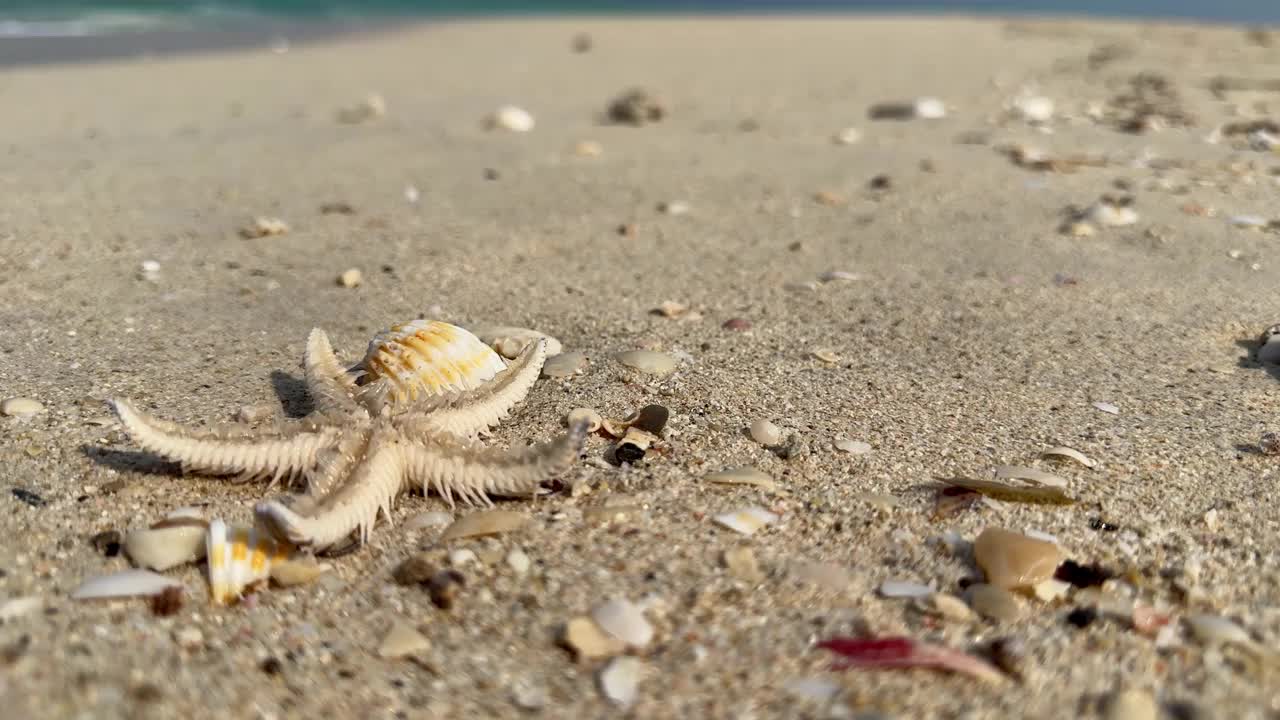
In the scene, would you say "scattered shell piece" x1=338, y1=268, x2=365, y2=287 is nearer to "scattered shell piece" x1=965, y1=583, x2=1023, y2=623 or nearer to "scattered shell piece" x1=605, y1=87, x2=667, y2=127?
"scattered shell piece" x1=965, y1=583, x2=1023, y2=623

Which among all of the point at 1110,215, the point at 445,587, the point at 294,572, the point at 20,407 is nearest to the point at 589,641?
the point at 445,587

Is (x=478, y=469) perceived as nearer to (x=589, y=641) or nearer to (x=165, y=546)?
(x=589, y=641)

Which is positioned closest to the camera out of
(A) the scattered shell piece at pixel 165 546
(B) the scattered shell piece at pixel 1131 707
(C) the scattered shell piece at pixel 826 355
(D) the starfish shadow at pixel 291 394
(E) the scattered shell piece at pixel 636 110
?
(B) the scattered shell piece at pixel 1131 707

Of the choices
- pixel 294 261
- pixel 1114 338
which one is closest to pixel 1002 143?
pixel 1114 338

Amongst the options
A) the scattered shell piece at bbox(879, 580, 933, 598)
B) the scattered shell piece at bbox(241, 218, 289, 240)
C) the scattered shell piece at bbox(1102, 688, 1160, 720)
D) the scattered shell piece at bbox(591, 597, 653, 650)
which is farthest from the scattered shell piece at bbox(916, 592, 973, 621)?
the scattered shell piece at bbox(241, 218, 289, 240)

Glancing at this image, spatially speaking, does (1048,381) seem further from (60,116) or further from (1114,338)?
(60,116)

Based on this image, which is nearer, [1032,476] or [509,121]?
[1032,476]

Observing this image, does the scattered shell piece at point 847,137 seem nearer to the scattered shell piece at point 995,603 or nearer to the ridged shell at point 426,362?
the ridged shell at point 426,362

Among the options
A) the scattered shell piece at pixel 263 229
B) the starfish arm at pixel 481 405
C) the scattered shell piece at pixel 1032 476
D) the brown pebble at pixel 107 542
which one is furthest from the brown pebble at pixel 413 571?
the scattered shell piece at pixel 263 229
